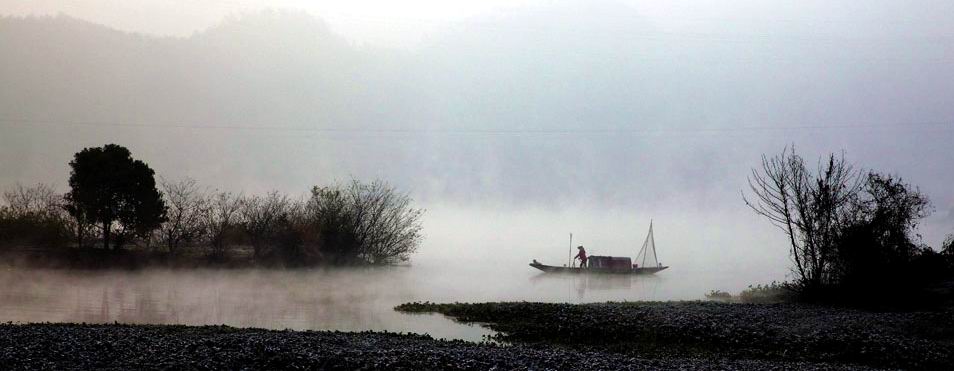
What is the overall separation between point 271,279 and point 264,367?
2710 cm

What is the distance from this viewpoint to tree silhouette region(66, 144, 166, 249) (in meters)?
42.2

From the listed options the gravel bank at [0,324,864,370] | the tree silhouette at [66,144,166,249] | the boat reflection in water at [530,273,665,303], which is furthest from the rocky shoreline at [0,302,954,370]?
the tree silhouette at [66,144,166,249]

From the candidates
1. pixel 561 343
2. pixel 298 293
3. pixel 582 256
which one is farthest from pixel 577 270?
pixel 561 343


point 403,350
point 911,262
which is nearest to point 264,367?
point 403,350

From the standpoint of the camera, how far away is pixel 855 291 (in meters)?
31.0

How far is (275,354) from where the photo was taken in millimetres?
→ 16344

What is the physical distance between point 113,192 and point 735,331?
33100 millimetres

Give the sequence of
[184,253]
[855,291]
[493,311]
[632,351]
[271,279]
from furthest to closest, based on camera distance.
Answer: [184,253], [271,279], [855,291], [493,311], [632,351]

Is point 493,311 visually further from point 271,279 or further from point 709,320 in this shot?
point 271,279

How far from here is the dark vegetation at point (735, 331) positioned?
19516 mm

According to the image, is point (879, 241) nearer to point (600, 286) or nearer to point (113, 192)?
point (600, 286)

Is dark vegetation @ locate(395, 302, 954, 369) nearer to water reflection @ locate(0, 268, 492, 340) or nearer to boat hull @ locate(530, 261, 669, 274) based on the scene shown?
water reflection @ locate(0, 268, 492, 340)

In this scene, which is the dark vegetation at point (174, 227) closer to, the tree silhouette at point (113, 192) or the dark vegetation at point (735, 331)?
the tree silhouette at point (113, 192)

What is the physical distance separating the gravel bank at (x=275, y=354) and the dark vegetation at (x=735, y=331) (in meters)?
2.16
